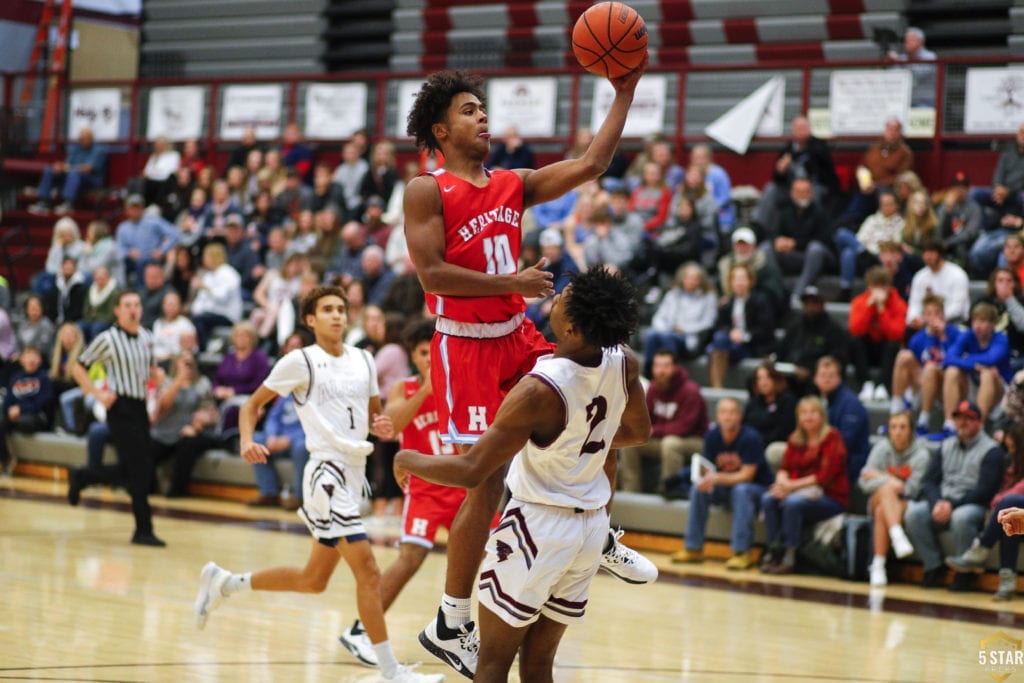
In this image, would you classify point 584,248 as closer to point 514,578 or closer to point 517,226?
point 517,226

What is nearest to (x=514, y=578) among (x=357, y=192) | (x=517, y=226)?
(x=517, y=226)

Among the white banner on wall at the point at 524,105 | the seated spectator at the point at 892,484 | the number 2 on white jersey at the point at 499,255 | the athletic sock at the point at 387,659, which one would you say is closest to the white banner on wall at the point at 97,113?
the white banner on wall at the point at 524,105

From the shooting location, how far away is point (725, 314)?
40.5ft

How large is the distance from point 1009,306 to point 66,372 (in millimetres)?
9946

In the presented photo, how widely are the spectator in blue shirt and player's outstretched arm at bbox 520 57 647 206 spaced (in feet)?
19.1

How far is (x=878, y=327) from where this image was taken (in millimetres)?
11555

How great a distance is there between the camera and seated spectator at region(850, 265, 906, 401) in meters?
11.4

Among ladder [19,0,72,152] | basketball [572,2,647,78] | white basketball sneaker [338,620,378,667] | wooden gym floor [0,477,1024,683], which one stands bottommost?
wooden gym floor [0,477,1024,683]

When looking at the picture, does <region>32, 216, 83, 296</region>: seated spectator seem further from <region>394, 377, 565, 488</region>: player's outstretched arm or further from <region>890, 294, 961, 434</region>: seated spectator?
<region>394, 377, 565, 488</region>: player's outstretched arm

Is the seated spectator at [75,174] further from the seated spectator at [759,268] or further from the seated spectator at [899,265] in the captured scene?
the seated spectator at [899,265]

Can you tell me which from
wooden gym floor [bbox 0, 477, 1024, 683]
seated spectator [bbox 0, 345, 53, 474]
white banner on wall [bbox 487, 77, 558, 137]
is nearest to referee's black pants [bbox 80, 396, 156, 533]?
wooden gym floor [bbox 0, 477, 1024, 683]

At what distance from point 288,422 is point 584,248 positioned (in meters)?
3.32

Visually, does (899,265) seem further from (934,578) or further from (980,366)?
(934,578)

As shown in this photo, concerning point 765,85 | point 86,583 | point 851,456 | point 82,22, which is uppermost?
point 82,22
